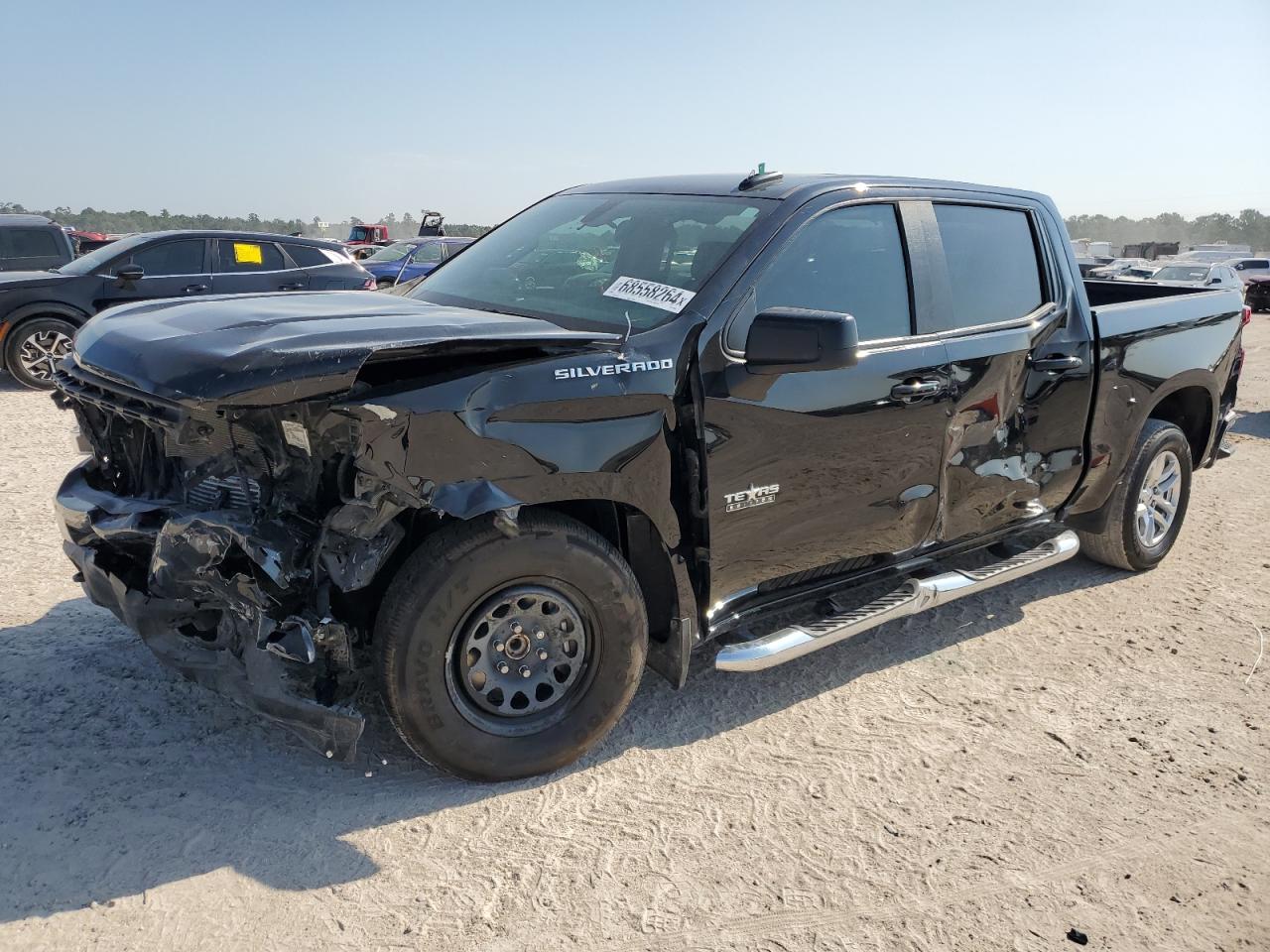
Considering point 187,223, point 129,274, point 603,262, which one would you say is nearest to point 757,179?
point 603,262

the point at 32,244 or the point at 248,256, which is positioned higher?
the point at 32,244

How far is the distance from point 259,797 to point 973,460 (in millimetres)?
3039

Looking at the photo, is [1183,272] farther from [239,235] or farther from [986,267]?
[986,267]

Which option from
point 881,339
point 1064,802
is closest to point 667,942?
point 1064,802

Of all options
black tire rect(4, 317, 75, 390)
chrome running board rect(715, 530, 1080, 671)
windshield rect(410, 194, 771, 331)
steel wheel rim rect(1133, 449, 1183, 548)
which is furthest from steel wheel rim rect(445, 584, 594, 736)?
black tire rect(4, 317, 75, 390)

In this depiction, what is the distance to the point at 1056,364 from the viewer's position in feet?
14.7

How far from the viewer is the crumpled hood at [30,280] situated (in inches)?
400

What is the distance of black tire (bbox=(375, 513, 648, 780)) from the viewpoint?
9.63ft

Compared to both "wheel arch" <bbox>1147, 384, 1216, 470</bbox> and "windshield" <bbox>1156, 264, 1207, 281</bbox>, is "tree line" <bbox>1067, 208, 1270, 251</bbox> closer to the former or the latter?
"windshield" <bbox>1156, 264, 1207, 281</bbox>

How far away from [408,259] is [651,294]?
15172 millimetres

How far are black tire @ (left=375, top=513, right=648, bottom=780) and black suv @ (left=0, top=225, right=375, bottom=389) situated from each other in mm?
8038

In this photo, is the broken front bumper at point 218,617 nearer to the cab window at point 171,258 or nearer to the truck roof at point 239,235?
the truck roof at point 239,235

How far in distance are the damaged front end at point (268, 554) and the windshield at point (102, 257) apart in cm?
867

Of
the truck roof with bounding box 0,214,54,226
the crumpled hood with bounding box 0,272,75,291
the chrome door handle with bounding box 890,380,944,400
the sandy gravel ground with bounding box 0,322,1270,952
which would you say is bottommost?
the sandy gravel ground with bounding box 0,322,1270,952
